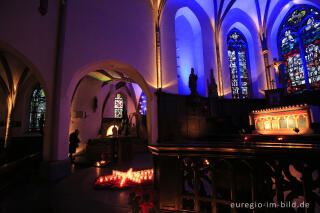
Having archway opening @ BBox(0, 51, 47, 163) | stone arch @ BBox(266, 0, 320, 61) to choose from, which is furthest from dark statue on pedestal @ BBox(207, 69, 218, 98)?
archway opening @ BBox(0, 51, 47, 163)

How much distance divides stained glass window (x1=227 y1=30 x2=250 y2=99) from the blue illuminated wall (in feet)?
10.4

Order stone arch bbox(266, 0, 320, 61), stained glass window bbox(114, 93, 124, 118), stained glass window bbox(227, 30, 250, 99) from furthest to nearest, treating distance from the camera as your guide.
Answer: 1. stained glass window bbox(114, 93, 124, 118)
2. stained glass window bbox(227, 30, 250, 99)
3. stone arch bbox(266, 0, 320, 61)

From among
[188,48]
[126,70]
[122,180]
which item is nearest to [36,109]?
[126,70]

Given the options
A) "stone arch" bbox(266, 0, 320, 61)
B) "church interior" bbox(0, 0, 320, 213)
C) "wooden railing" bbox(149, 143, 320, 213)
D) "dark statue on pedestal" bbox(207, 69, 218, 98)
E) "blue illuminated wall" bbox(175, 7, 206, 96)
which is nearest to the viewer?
"wooden railing" bbox(149, 143, 320, 213)

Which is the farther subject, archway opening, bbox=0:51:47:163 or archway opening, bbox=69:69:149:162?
archway opening, bbox=69:69:149:162

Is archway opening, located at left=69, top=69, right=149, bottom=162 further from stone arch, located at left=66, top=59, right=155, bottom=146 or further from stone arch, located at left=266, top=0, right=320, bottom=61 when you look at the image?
stone arch, located at left=266, top=0, right=320, bottom=61

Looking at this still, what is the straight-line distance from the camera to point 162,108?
7.25 metres

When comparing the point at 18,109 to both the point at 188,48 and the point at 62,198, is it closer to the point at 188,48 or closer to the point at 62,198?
the point at 62,198

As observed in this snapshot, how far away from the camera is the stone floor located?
257cm

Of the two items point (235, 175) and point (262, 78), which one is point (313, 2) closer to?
point (262, 78)

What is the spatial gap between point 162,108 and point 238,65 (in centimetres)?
806

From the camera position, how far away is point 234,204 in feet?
5.17

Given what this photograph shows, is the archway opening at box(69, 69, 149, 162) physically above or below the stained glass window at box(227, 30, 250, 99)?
below

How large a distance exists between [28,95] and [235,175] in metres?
13.8
